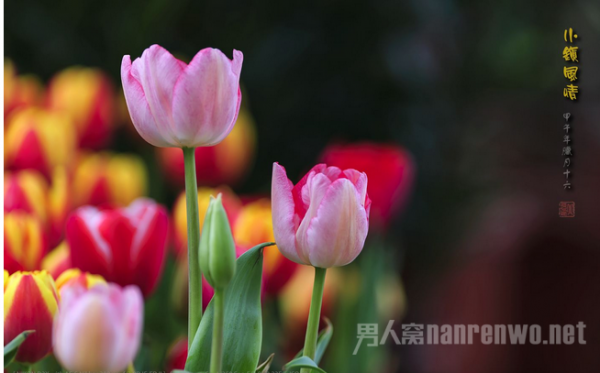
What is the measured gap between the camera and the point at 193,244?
247mm

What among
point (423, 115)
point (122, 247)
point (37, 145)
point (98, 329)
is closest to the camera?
point (98, 329)

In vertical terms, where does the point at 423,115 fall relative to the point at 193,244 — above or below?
above

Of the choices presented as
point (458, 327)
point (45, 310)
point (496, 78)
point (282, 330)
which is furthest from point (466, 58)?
point (45, 310)

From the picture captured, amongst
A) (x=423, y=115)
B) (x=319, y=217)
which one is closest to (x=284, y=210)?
(x=319, y=217)

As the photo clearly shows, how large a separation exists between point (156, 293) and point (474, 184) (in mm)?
411

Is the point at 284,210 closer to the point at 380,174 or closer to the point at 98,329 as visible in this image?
the point at 98,329

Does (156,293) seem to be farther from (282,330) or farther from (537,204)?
(537,204)

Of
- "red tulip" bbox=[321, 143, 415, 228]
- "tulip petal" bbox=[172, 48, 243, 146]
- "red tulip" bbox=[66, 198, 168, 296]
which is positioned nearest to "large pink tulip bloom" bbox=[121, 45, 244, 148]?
"tulip petal" bbox=[172, 48, 243, 146]

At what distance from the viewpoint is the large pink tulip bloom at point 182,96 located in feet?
0.80

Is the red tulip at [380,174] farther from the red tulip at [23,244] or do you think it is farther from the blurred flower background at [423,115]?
the red tulip at [23,244]

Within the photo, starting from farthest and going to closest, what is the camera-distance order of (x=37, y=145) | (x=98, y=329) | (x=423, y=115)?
1. (x=423, y=115)
2. (x=37, y=145)
3. (x=98, y=329)

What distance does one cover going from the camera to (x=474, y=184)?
30.3 inches

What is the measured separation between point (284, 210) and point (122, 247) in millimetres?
125

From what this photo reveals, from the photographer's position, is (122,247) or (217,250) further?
(122,247)
